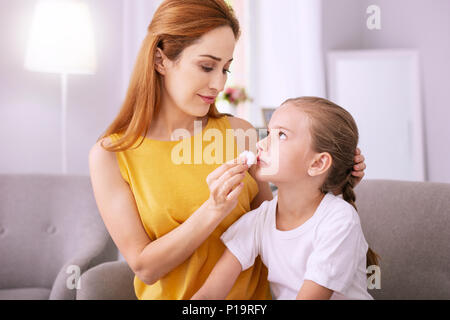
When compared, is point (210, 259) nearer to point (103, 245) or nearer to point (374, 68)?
point (103, 245)

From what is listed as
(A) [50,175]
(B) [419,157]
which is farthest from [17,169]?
(B) [419,157]

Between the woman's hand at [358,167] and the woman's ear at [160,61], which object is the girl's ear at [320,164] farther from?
the woman's ear at [160,61]

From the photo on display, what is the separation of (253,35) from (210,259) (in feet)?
5.07

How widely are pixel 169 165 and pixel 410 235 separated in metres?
0.59

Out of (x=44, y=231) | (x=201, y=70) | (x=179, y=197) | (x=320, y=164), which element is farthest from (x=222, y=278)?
(x=44, y=231)

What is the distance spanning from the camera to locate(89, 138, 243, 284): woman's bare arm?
76cm

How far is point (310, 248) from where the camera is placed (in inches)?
30.4

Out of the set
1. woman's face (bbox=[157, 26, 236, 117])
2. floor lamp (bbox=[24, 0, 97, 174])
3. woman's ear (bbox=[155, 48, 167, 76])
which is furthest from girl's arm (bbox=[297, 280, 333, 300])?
floor lamp (bbox=[24, 0, 97, 174])

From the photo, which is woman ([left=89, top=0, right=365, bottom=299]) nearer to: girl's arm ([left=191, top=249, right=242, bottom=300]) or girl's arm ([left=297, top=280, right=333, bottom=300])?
girl's arm ([left=191, top=249, right=242, bottom=300])

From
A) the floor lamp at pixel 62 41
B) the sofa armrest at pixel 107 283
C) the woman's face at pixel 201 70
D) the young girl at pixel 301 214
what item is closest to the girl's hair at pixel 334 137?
the young girl at pixel 301 214

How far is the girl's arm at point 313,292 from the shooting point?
0.69 m

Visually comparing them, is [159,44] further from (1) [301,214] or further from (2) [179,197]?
(1) [301,214]

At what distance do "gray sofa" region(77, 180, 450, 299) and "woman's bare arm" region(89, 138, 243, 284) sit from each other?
251 mm

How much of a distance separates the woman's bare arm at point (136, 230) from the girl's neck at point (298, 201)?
16cm
